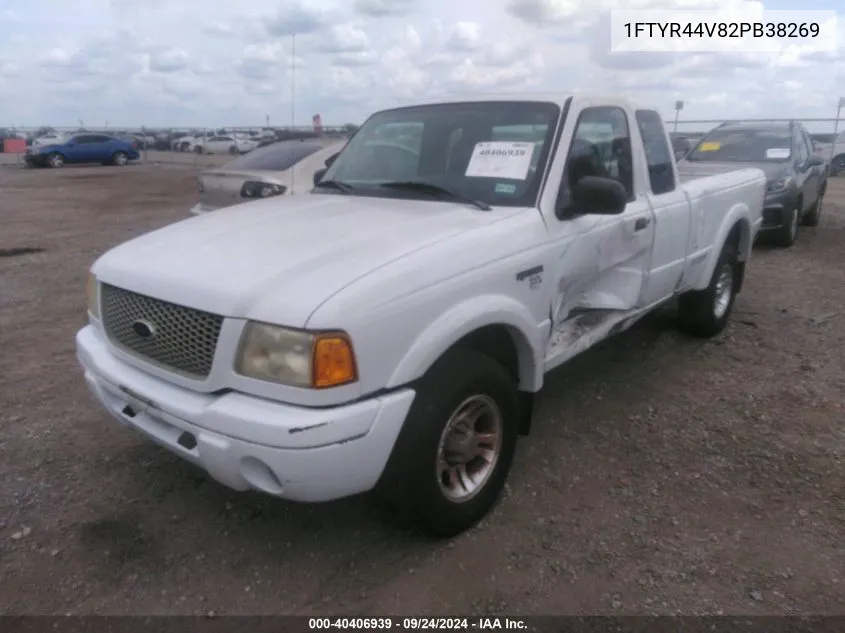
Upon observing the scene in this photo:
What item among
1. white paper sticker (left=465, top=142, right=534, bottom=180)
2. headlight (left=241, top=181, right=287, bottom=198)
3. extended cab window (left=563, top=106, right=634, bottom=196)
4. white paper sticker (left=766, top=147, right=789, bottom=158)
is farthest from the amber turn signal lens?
white paper sticker (left=766, top=147, right=789, bottom=158)

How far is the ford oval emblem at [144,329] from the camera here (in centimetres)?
273

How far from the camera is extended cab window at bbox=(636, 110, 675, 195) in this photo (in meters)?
4.28

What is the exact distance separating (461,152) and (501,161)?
0.94 feet

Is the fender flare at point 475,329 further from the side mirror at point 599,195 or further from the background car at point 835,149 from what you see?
the background car at point 835,149

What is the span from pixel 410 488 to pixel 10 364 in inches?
148

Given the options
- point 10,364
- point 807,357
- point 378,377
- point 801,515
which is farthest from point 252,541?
point 807,357

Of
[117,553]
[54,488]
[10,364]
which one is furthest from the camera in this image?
[10,364]

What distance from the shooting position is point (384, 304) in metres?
2.44

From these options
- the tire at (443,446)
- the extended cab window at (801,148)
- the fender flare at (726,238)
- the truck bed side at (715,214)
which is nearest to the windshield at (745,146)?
the extended cab window at (801,148)

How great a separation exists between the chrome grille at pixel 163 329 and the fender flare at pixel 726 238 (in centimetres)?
382

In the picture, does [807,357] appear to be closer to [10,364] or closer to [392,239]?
[392,239]

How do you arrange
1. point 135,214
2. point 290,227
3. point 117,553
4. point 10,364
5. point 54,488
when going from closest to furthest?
1. point 117,553
2. point 290,227
3. point 54,488
4. point 10,364
5. point 135,214

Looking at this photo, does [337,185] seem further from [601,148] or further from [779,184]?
[779,184]

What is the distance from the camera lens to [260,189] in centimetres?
772
